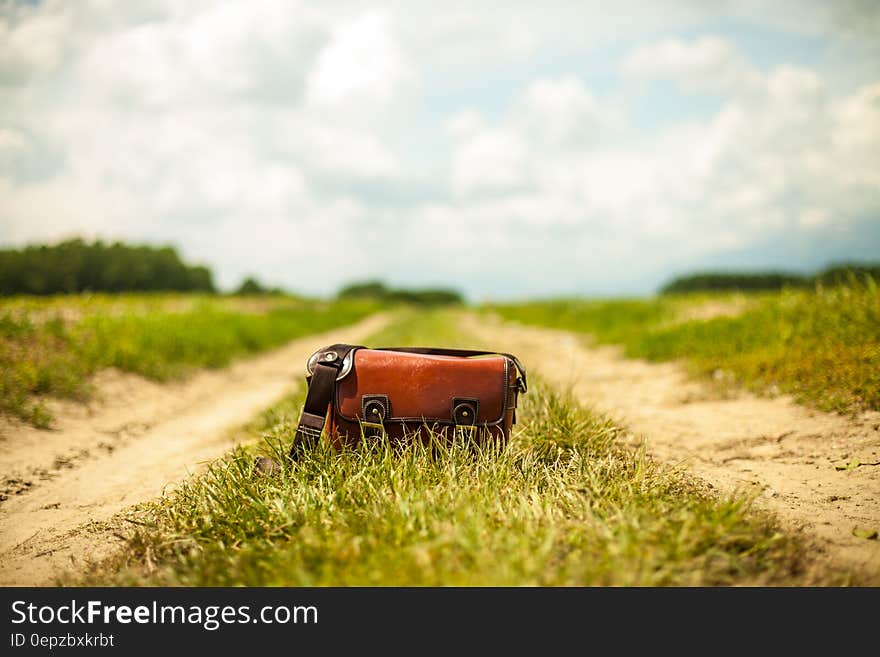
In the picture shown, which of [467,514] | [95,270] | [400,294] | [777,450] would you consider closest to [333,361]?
[467,514]

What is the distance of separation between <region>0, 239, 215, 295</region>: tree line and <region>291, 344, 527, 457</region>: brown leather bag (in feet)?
24.4

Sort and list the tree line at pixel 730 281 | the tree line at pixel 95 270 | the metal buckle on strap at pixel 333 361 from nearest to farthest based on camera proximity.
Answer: the metal buckle on strap at pixel 333 361
the tree line at pixel 95 270
the tree line at pixel 730 281

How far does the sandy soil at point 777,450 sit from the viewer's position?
2609 mm

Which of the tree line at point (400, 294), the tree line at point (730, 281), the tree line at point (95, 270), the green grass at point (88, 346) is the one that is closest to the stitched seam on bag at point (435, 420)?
the green grass at point (88, 346)

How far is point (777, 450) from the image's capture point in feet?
12.9

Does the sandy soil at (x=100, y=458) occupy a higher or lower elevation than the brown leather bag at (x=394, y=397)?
lower

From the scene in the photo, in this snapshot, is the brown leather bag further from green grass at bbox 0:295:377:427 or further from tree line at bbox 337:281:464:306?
tree line at bbox 337:281:464:306

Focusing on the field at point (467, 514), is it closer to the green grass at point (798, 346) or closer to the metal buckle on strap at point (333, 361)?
the green grass at point (798, 346)

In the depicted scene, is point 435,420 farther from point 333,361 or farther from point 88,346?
point 88,346

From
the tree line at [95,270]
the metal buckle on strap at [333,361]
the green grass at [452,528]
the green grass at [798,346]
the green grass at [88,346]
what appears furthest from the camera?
the tree line at [95,270]

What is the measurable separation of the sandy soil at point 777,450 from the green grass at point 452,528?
359 mm
